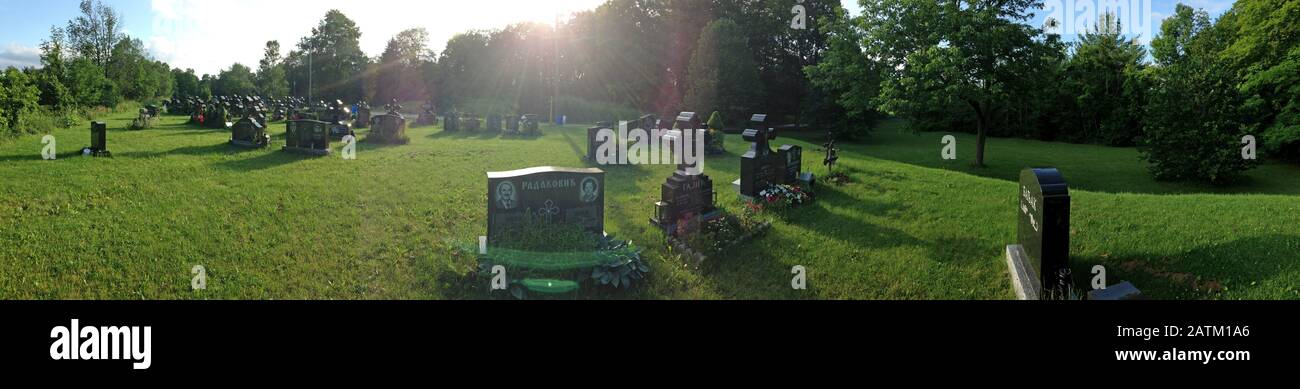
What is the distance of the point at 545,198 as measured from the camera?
9.23m

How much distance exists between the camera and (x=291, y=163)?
16906 millimetres

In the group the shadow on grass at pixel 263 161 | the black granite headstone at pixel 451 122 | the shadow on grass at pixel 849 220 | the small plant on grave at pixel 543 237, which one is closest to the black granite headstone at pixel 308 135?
the shadow on grass at pixel 263 161

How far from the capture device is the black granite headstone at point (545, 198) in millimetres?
8914

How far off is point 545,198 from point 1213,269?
8.56 meters

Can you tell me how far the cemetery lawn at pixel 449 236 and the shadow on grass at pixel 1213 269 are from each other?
0.03 m

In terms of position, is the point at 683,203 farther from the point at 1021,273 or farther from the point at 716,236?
the point at 1021,273

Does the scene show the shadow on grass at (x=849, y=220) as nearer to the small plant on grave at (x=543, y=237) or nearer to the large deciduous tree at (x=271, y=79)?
the small plant on grave at (x=543, y=237)

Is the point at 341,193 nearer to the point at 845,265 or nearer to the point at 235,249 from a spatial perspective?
the point at 235,249

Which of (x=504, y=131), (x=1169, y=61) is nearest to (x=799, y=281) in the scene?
(x=504, y=131)

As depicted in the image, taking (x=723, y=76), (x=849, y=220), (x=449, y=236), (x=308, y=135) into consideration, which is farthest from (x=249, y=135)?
(x=723, y=76)

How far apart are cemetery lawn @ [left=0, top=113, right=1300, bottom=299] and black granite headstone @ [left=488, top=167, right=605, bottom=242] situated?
840 millimetres

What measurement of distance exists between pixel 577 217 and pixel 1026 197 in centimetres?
596

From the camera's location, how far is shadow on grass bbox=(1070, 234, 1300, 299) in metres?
7.61

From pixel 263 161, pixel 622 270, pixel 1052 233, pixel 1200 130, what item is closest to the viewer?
pixel 1052 233
